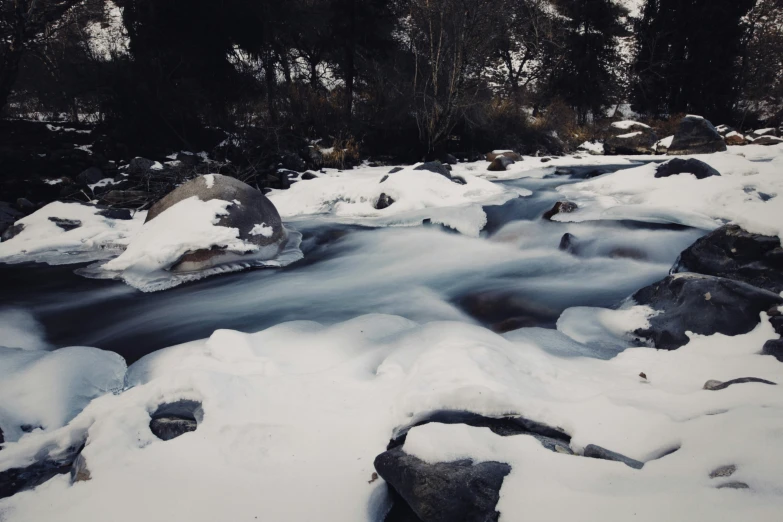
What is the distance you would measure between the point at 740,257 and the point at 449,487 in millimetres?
2963

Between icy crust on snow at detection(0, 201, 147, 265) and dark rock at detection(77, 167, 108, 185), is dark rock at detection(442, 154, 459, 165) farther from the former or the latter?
dark rock at detection(77, 167, 108, 185)

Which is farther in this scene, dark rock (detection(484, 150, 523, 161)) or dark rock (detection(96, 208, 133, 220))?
dark rock (detection(484, 150, 523, 161))

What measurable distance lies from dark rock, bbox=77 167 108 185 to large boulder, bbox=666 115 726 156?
43.4ft

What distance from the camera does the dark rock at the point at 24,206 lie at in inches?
261

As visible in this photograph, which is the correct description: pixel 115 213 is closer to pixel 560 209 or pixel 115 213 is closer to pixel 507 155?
pixel 560 209

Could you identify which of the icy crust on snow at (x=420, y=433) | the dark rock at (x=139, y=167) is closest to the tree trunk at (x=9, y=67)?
the dark rock at (x=139, y=167)

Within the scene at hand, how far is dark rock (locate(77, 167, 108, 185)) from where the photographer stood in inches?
310

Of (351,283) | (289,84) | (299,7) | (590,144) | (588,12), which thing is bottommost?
(351,283)

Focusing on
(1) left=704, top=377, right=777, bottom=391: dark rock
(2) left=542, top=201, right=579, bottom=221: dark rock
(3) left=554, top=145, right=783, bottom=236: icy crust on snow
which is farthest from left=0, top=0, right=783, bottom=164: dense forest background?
(1) left=704, top=377, right=777, bottom=391: dark rock

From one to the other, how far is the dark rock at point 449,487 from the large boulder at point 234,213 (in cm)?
352

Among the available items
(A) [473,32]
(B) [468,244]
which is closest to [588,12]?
(A) [473,32]

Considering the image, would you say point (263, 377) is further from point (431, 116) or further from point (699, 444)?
point (431, 116)

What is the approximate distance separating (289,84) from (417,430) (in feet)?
39.7

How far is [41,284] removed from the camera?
4223 millimetres
